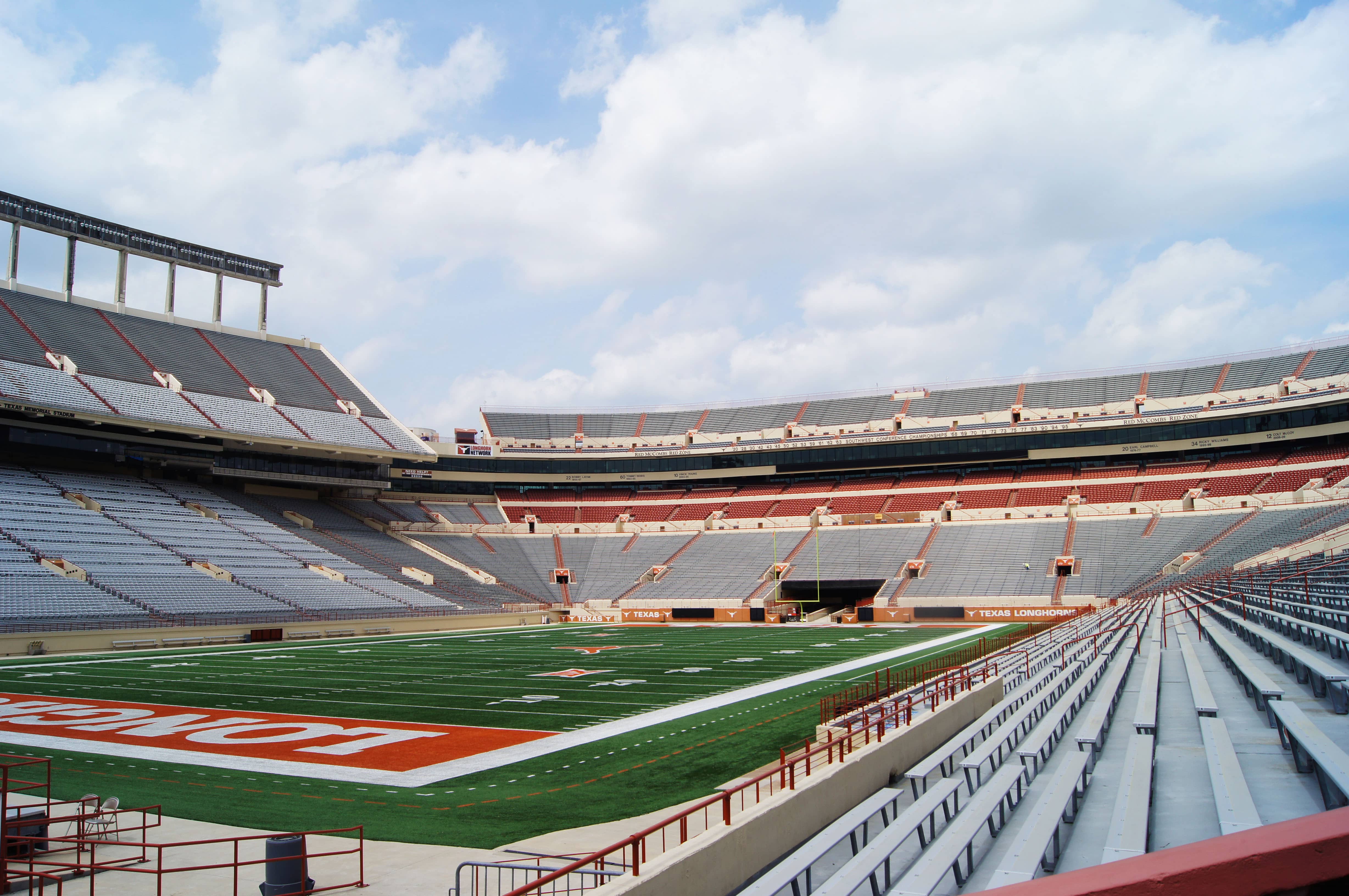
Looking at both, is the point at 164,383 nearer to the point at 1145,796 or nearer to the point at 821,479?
the point at 821,479

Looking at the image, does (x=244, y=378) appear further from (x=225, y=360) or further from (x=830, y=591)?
(x=830, y=591)

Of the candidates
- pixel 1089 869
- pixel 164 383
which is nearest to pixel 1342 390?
pixel 1089 869

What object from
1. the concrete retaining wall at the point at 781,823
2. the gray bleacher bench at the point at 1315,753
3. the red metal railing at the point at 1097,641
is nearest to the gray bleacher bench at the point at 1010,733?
the concrete retaining wall at the point at 781,823

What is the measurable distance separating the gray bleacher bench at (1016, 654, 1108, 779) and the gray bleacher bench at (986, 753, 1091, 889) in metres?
0.57

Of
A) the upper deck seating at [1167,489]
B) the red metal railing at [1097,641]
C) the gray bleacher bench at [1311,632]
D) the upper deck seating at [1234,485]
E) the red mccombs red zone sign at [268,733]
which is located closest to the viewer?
the gray bleacher bench at [1311,632]

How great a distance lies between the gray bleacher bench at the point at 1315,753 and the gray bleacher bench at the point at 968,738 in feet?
8.50

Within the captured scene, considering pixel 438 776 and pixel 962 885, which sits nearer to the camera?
pixel 962 885

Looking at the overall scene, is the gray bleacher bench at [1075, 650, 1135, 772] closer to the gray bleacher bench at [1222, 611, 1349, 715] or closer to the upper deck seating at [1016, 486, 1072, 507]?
the gray bleacher bench at [1222, 611, 1349, 715]

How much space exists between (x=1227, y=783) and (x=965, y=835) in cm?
152

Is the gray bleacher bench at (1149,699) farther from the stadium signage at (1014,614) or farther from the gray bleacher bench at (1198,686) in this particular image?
the stadium signage at (1014,614)

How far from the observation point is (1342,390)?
4309 centimetres

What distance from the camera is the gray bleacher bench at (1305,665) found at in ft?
21.5

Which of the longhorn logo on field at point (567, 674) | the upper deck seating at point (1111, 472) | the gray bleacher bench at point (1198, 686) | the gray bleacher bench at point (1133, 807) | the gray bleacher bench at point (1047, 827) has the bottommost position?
the longhorn logo on field at point (567, 674)

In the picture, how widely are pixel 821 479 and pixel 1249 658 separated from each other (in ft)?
156
